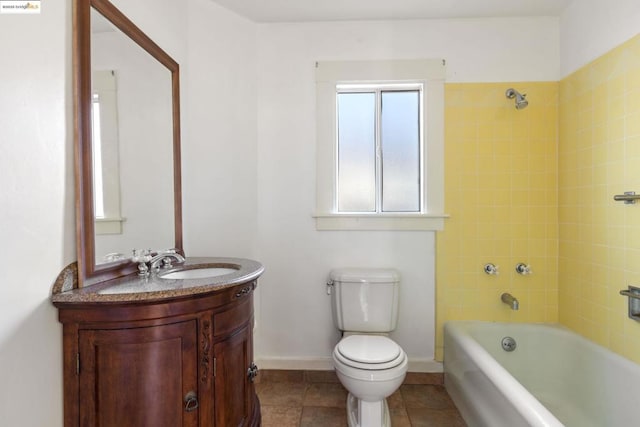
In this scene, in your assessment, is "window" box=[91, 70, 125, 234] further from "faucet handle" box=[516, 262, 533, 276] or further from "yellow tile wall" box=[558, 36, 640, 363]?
"yellow tile wall" box=[558, 36, 640, 363]

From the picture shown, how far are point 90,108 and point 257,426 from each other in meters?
1.55

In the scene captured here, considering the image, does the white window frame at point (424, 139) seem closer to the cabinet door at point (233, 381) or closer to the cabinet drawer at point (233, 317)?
the cabinet drawer at point (233, 317)

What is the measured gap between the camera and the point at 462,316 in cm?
204

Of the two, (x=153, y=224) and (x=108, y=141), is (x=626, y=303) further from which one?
(x=108, y=141)

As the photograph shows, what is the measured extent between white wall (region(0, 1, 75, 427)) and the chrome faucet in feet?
1.11

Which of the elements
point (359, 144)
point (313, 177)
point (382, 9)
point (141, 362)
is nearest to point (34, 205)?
point (141, 362)

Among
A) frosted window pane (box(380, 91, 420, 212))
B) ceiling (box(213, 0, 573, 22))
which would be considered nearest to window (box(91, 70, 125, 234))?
ceiling (box(213, 0, 573, 22))

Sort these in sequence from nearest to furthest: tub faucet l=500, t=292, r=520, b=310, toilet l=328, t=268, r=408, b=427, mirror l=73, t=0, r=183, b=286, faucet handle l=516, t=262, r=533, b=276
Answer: mirror l=73, t=0, r=183, b=286 < toilet l=328, t=268, r=408, b=427 < tub faucet l=500, t=292, r=520, b=310 < faucet handle l=516, t=262, r=533, b=276

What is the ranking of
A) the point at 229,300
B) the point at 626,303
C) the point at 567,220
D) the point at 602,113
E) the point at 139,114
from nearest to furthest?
the point at 229,300 < the point at 139,114 < the point at 626,303 < the point at 602,113 < the point at 567,220

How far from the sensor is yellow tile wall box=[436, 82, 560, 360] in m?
2.00

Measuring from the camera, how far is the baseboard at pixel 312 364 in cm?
205

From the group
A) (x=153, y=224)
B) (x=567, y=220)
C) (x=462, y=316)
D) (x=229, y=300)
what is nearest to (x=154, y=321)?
(x=229, y=300)

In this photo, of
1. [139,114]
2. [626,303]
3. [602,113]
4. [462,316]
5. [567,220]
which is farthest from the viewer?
[462,316]

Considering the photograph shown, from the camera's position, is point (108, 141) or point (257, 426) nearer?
point (108, 141)
